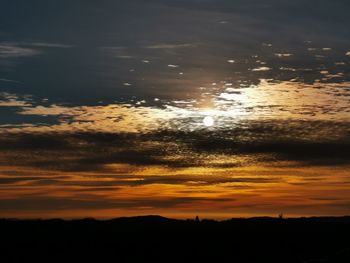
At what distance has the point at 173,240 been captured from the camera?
9644cm

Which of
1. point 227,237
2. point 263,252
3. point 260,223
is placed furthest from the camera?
point 260,223

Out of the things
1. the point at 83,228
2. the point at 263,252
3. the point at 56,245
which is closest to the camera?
the point at 263,252

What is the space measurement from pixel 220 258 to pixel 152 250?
12.1 m

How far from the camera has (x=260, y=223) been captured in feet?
405

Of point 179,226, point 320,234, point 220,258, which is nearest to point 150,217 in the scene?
point 179,226

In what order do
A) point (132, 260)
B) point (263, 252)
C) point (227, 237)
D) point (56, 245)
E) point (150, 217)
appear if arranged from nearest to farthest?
point (132, 260), point (263, 252), point (56, 245), point (227, 237), point (150, 217)

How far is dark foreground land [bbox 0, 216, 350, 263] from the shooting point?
76000 millimetres

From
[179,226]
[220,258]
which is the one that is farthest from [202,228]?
[220,258]

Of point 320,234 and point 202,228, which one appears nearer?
point 320,234

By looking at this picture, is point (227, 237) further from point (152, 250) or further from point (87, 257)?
point (87, 257)

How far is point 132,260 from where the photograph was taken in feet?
245

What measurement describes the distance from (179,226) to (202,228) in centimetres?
533

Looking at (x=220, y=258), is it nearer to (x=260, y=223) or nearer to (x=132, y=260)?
(x=132, y=260)

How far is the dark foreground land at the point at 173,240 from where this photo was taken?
76.0 m
